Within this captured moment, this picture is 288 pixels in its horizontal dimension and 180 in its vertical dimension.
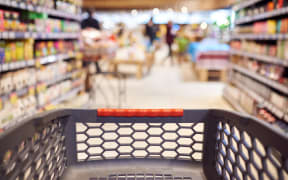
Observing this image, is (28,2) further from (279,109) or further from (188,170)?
(279,109)

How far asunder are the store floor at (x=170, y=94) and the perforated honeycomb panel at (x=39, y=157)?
337cm

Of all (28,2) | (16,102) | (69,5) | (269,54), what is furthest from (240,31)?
(16,102)

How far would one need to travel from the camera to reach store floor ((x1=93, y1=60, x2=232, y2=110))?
4738mm

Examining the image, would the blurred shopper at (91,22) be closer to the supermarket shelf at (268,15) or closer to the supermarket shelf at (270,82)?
the supermarket shelf at (268,15)

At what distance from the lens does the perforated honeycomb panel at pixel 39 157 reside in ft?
2.72

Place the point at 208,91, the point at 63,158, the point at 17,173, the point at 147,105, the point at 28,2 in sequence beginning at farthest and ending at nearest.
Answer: the point at 208,91, the point at 147,105, the point at 28,2, the point at 63,158, the point at 17,173

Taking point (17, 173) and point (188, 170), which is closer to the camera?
point (17, 173)

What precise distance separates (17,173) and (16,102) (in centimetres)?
223

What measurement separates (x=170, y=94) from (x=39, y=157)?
15.3ft

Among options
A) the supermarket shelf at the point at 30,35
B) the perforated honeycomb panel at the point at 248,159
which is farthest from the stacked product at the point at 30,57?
the perforated honeycomb panel at the point at 248,159

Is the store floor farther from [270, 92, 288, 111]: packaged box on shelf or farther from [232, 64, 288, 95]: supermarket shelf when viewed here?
[270, 92, 288, 111]: packaged box on shelf

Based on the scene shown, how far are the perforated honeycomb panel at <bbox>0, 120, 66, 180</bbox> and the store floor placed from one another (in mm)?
3368

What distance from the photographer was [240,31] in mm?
4840

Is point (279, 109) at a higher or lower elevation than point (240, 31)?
lower
